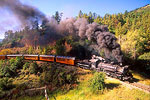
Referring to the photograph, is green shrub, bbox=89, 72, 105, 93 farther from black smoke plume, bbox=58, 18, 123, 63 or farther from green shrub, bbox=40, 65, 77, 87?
black smoke plume, bbox=58, 18, 123, 63

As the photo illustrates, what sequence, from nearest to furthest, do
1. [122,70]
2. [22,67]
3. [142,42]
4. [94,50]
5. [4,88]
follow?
[4,88]
[122,70]
[22,67]
[142,42]
[94,50]

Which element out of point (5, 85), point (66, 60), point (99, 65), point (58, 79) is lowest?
point (5, 85)

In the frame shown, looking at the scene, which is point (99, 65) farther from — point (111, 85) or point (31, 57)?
point (31, 57)

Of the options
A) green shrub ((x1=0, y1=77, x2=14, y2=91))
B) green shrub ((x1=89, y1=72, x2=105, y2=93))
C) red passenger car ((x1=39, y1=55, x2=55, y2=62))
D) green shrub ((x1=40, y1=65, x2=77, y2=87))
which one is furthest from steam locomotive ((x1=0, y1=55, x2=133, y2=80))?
green shrub ((x1=0, y1=77, x2=14, y2=91))

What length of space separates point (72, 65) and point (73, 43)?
25.3 feet

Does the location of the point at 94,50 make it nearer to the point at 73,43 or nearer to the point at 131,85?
the point at 73,43

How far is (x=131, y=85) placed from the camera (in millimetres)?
9750

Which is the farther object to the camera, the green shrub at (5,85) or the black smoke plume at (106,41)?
the black smoke plume at (106,41)

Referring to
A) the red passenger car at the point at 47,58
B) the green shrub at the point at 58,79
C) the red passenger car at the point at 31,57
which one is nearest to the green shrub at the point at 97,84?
the green shrub at the point at 58,79

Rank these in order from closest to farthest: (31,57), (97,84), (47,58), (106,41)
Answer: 1. (97,84)
2. (106,41)
3. (47,58)
4. (31,57)

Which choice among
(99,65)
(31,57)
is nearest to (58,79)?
(99,65)

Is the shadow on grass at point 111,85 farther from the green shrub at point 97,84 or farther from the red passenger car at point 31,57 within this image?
the red passenger car at point 31,57

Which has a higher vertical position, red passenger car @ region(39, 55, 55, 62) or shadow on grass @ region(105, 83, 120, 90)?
red passenger car @ region(39, 55, 55, 62)

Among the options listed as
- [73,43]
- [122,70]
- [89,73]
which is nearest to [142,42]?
[122,70]
